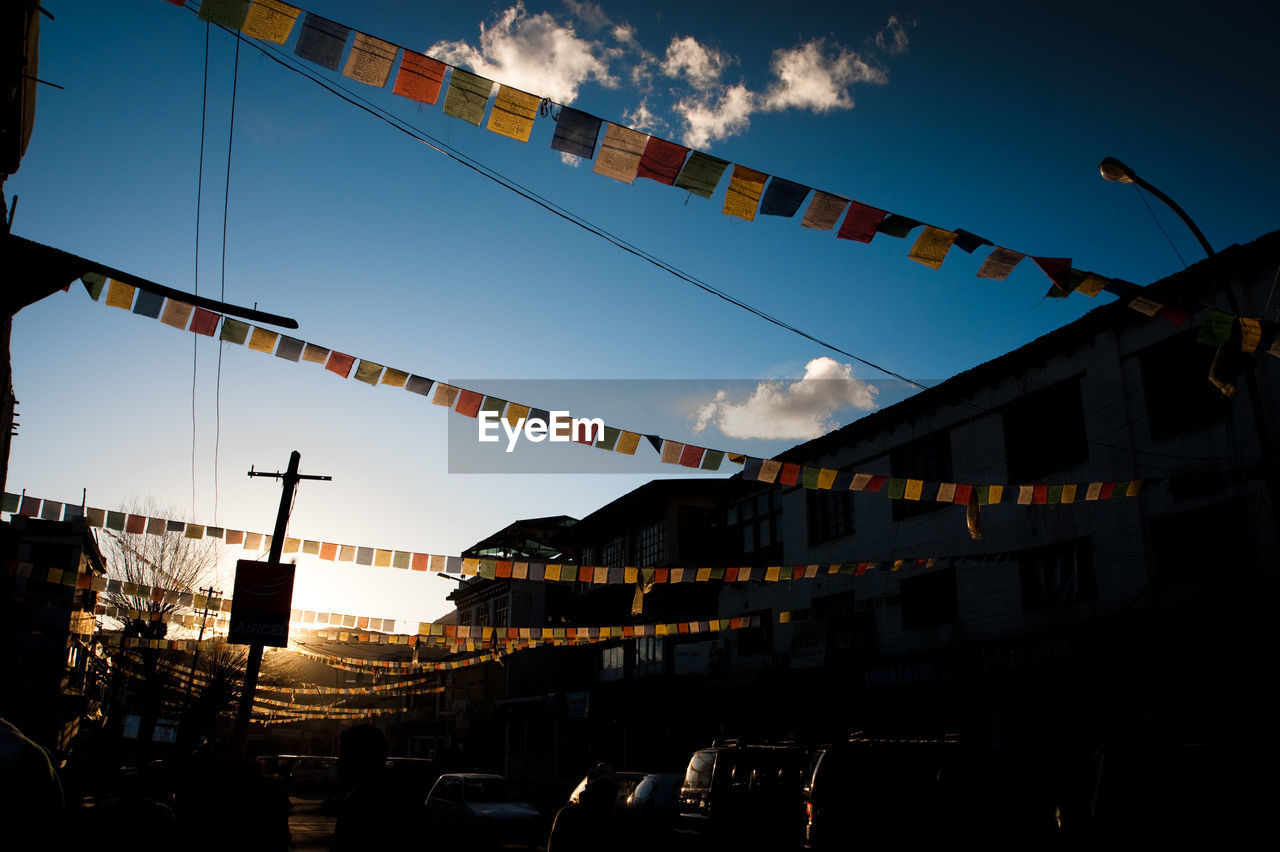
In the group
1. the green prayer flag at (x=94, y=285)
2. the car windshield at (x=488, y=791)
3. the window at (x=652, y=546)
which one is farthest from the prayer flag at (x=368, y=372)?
the window at (x=652, y=546)

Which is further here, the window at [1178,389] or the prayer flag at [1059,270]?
the window at [1178,389]

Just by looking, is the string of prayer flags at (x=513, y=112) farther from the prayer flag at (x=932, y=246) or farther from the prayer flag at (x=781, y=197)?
the prayer flag at (x=932, y=246)

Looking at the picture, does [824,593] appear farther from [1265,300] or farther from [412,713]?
[412,713]

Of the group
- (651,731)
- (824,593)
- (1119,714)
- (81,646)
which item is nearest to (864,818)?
(1119,714)

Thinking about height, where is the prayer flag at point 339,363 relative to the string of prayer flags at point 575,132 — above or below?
below

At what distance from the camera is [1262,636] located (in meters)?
14.7

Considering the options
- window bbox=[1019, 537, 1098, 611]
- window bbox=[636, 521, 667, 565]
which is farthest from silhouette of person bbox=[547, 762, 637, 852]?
window bbox=[636, 521, 667, 565]

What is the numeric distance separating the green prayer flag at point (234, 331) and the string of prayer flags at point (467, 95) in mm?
4533

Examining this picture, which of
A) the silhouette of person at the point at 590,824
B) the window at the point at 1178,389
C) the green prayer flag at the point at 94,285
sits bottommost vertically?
the silhouette of person at the point at 590,824

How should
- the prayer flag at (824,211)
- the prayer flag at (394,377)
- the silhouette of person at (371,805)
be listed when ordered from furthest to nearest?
the prayer flag at (394,377)
the prayer flag at (824,211)
the silhouette of person at (371,805)

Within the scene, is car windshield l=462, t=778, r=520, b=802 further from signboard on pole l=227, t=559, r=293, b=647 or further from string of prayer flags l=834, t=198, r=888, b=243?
string of prayer flags l=834, t=198, r=888, b=243

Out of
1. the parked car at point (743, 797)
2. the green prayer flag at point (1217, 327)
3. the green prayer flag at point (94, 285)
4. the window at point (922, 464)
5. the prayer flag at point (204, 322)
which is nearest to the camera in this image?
the green prayer flag at point (1217, 327)

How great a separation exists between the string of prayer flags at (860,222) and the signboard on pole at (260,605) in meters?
13.0

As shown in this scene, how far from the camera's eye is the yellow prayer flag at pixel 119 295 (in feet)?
31.3
